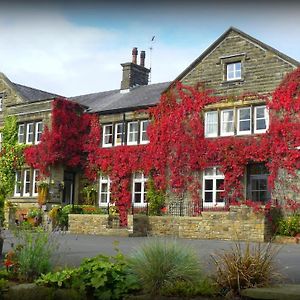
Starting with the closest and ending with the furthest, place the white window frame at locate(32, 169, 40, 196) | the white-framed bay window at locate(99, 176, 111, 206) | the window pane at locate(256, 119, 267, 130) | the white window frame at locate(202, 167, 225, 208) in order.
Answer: the window pane at locate(256, 119, 267, 130)
the white window frame at locate(202, 167, 225, 208)
the white-framed bay window at locate(99, 176, 111, 206)
the white window frame at locate(32, 169, 40, 196)

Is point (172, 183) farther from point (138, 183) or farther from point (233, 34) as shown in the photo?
point (233, 34)

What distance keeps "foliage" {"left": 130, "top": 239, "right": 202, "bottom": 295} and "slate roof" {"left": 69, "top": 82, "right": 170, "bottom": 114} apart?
20.6 m

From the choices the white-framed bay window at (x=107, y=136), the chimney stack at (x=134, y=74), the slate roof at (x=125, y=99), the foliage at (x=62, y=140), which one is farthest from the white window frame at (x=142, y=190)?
the chimney stack at (x=134, y=74)

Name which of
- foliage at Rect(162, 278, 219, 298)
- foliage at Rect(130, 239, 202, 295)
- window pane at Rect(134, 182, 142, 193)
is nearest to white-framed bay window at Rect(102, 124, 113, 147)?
window pane at Rect(134, 182, 142, 193)

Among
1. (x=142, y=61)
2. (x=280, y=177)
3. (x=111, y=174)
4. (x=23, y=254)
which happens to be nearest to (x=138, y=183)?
(x=111, y=174)

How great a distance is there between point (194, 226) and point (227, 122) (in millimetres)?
5955

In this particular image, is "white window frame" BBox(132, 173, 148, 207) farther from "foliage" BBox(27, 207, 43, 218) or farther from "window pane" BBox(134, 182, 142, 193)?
"foliage" BBox(27, 207, 43, 218)

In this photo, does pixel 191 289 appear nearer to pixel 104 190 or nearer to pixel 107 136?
pixel 104 190

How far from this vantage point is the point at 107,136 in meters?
30.1

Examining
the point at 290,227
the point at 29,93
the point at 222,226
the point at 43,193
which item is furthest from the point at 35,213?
the point at 290,227

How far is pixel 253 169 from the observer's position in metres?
23.8

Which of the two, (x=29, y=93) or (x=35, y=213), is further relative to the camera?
(x=29, y=93)

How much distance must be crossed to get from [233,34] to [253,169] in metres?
6.85

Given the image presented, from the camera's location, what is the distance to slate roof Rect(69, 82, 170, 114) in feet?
94.2
